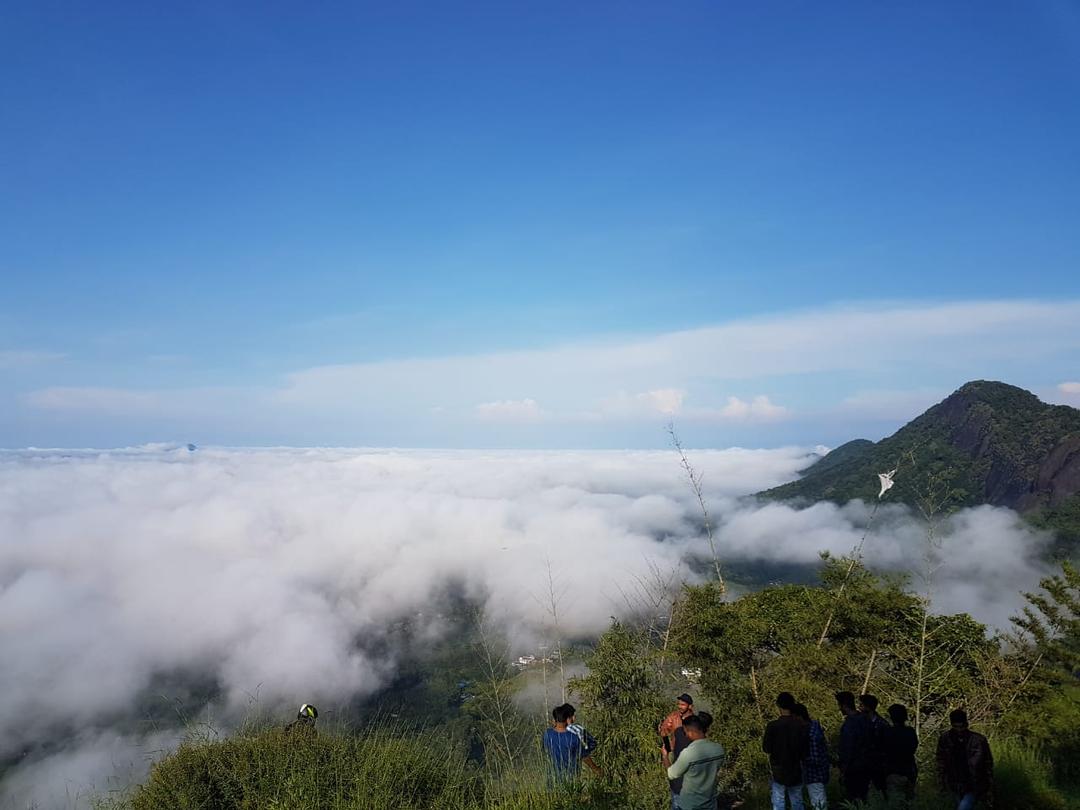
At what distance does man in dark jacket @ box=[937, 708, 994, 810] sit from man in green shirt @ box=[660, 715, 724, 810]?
9.26 feet

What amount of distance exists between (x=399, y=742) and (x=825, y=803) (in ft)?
17.8

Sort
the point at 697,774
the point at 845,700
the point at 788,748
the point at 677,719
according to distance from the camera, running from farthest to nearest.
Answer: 1. the point at 845,700
2. the point at 677,719
3. the point at 788,748
4. the point at 697,774

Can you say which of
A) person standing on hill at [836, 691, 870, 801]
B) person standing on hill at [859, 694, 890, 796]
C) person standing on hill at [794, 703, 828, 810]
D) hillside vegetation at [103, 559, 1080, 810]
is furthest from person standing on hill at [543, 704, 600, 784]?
person standing on hill at [859, 694, 890, 796]

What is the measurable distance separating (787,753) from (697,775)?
160 cm

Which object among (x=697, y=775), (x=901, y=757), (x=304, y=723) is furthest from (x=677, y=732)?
(x=304, y=723)

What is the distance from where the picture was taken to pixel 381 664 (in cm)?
17912

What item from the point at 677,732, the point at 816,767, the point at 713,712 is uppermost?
the point at 677,732

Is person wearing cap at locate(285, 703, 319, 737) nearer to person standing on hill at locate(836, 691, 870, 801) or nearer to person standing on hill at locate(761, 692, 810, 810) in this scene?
person standing on hill at locate(761, 692, 810, 810)

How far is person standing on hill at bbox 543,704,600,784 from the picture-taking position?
7281mm

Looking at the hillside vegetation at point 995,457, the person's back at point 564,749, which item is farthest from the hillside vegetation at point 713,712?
the hillside vegetation at point 995,457

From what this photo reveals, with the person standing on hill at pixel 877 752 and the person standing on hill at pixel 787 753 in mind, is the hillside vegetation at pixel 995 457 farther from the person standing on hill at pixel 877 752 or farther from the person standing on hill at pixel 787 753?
the person standing on hill at pixel 787 753

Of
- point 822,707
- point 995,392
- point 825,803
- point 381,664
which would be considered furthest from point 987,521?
point 381,664

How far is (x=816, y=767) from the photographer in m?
7.52

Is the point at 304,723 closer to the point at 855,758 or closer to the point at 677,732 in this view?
the point at 677,732
